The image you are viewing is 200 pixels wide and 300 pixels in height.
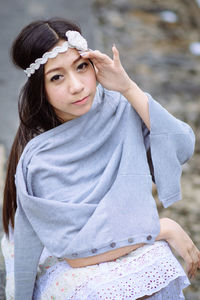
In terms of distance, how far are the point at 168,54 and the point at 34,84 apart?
14.2 feet

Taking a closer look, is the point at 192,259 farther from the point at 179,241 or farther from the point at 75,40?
the point at 75,40

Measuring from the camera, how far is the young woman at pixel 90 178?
6.29 ft

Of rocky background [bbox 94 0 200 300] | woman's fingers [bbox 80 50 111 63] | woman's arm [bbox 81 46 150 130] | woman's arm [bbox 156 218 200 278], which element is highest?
woman's fingers [bbox 80 50 111 63]

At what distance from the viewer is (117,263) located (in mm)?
A: 1969

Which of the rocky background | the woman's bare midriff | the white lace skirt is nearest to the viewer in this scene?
the white lace skirt

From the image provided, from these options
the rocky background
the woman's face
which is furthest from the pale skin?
the rocky background

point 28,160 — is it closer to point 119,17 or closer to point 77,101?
point 77,101

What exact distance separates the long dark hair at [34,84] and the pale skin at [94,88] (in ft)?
0.17

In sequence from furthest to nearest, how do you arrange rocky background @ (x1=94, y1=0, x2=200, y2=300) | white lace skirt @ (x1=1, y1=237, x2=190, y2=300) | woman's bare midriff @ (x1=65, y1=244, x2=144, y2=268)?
rocky background @ (x1=94, y1=0, x2=200, y2=300)
woman's bare midriff @ (x1=65, y1=244, x2=144, y2=268)
white lace skirt @ (x1=1, y1=237, x2=190, y2=300)

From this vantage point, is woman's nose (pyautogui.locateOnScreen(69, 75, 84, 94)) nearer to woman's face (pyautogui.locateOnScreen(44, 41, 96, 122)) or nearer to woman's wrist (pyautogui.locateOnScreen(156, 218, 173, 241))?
woman's face (pyautogui.locateOnScreen(44, 41, 96, 122))

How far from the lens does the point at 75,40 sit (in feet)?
6.28

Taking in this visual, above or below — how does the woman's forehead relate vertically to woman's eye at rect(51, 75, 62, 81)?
above

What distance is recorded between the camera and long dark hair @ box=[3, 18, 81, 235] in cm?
194

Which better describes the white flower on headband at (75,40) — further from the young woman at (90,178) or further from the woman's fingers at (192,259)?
the woman's fingers at (192,259)
